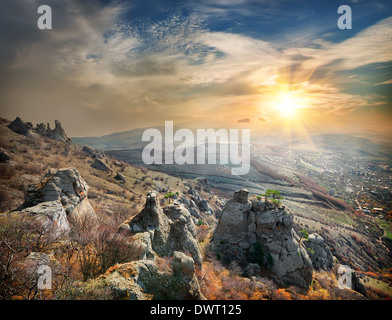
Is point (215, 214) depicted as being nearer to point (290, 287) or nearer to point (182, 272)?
point (290, 287)

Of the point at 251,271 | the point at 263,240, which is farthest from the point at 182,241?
the point at 263,240

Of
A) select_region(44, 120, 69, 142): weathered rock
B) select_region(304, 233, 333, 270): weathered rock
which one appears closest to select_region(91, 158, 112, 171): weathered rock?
select_region(44, 120, 69, 142): weathered rock

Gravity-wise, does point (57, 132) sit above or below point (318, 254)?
above

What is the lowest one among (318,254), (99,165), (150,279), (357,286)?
(357,286)

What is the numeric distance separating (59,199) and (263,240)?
2769cm

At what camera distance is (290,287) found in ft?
77.5

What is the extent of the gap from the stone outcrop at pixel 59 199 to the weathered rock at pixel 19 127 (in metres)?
87.4

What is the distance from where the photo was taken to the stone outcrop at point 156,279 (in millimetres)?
7986

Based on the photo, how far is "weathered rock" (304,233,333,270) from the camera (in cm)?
3659

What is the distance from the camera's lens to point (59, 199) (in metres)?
16.4

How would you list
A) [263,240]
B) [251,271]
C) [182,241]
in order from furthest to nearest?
[263,240] < [251,271] < [182,241]

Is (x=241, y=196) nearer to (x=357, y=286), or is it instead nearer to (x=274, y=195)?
(x=274, y=195)

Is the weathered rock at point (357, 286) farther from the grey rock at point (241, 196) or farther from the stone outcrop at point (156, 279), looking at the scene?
the stone outcrop at point (156, 279)
